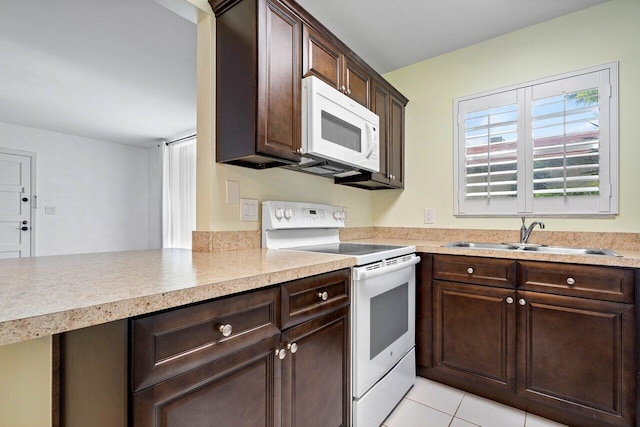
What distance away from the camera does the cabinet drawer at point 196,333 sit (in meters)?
0.68

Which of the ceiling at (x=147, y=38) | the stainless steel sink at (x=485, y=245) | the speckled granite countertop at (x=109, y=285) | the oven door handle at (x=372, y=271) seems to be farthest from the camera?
the stainless steel sink at (x=485, y=245)

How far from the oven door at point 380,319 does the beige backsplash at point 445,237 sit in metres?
0.65

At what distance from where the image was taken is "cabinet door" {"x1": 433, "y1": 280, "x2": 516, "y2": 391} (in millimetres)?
1689

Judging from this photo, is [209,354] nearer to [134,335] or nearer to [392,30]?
[134,335]

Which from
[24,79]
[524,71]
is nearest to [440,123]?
[524,71]

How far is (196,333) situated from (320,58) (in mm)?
1495

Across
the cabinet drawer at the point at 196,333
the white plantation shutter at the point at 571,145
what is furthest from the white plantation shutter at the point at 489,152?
the cabinet drawer at the point at 196,333

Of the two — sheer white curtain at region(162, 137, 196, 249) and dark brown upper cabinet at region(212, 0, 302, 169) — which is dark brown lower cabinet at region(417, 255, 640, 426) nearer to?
dark brown upper cabinet at region(212, 0, 302, 169)

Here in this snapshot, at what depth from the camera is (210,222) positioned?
149 cm

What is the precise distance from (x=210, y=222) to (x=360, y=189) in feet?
4.93

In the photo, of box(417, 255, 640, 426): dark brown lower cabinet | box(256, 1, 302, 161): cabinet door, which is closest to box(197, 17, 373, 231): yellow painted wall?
box(256, 1, 302, 161): cabinet door

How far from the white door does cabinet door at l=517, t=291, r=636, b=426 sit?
19.8ft

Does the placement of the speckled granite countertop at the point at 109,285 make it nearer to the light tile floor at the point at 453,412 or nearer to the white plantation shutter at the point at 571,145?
the light tile floor at the point at 453,412

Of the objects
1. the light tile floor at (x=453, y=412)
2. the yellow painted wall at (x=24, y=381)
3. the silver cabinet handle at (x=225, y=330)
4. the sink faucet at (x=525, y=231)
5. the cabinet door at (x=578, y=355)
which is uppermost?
the sink faucet at (x=525, y=231)
